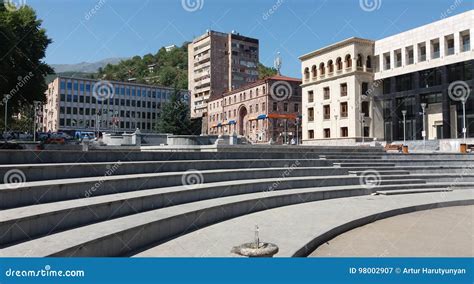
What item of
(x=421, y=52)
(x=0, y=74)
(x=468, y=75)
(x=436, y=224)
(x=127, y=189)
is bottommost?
(x=436, y=224)

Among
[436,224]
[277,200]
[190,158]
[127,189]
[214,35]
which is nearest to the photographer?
[127,189]

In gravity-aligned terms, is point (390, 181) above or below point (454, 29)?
below

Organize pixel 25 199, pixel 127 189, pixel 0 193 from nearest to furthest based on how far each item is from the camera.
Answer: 1. pixel 0 193
2. pixel 25 199
3. pixel 127 189

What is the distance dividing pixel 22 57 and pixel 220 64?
268 feet

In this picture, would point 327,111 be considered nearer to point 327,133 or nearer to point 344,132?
point 327,133

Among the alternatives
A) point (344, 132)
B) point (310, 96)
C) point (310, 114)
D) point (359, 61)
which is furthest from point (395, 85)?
point (310, 114)

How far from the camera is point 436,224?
31.5 ft

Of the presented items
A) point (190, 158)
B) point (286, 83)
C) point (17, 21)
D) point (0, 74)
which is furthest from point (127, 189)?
point (286, 83)

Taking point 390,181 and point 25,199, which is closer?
point 25,199

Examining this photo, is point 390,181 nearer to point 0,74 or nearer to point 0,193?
point 0,193

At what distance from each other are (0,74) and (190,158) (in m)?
17.8

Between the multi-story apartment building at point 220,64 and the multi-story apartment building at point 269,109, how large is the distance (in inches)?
970

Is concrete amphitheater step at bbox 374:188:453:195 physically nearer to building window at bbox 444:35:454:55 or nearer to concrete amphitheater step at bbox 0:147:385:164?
concrete amphitheater step at bbox 0:147:385:164

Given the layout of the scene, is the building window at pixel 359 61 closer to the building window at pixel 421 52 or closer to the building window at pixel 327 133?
the building window at pixel 421 52
